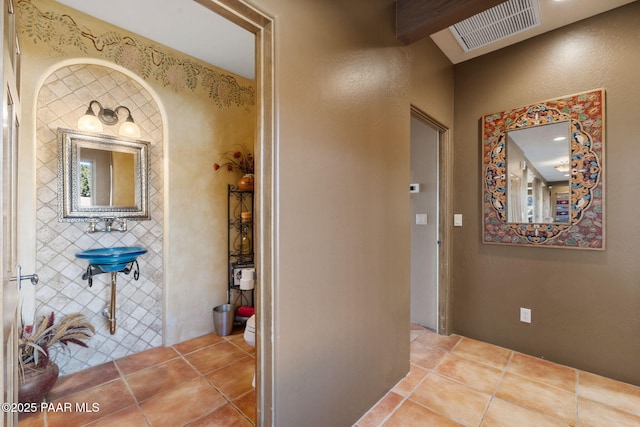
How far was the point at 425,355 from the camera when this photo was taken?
2.39 m

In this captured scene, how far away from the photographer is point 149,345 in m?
2.53

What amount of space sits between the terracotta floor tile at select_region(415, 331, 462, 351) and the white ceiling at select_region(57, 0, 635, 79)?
265cm

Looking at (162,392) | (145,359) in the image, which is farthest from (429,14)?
(145,359)

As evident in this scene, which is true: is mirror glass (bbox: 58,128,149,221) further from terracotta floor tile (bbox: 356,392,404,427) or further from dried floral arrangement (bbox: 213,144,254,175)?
terracotta floor tile (bbox: 356,392,404,427)

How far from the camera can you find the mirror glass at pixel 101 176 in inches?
82.9

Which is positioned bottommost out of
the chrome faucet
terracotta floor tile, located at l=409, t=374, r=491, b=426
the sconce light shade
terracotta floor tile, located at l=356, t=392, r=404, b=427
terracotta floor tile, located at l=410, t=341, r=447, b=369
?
terracotta floor tile, located at l=356, t=392, r=404, b=427

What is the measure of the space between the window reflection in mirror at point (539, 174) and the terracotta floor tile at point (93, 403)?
3210 mm

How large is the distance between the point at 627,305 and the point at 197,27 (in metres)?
3.84

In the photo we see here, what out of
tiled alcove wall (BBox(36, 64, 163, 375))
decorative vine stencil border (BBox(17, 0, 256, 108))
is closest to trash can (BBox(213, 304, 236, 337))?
tiled alcove wall (BBox(36, 64, 163, 375))

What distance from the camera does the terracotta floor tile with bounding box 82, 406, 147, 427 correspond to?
1627 mm

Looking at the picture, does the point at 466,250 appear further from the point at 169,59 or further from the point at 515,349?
the point at 169,59

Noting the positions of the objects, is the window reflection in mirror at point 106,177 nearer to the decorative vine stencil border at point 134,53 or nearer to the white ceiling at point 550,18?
the decorative vine stencil border at point 134,53

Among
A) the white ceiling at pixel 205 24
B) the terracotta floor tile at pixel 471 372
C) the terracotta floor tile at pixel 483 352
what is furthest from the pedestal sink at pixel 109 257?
the terracotta floor tile at pixel 483 352

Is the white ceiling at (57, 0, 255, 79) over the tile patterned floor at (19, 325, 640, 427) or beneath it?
over
